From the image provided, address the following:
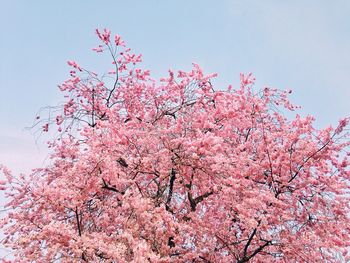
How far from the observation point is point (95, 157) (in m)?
7.72

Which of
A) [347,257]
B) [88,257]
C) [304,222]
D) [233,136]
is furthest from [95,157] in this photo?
[347,257]

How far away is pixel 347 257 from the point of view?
8406 mm

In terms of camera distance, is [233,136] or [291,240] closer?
[291,240]

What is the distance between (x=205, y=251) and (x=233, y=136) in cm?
279

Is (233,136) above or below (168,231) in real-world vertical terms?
above

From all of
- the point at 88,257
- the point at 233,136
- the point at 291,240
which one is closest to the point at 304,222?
the point at 291,240

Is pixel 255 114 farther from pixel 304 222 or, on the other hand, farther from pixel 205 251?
pixel 205 251

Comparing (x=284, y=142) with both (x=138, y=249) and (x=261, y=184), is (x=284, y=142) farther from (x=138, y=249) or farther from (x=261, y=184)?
(x=138, y=249)

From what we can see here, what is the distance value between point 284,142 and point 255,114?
1.55m

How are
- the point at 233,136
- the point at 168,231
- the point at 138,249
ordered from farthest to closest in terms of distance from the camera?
the point at 233,136 < the point at 168,231 < the point at 138,249

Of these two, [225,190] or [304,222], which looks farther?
[304,222]

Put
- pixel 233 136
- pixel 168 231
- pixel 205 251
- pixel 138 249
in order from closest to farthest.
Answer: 1. pixel 138 249
2. pixel 168 231
3. pixel 205 251
4. pixel 233 136

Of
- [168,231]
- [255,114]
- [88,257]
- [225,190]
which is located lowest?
[88,257]

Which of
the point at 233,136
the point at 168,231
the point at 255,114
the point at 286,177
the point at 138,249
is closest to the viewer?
the point at 138,249
